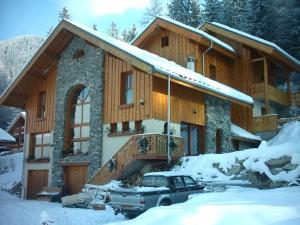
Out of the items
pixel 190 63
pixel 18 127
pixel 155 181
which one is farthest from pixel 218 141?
pixel 18 127

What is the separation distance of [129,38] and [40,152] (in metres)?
31.4

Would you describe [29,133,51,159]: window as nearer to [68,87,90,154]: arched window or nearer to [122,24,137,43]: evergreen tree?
[68,87,90,154]: arched window

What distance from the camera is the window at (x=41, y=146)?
82.4ft

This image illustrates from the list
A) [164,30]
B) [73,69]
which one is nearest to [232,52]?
[164,30]

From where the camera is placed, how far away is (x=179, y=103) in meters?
21.3

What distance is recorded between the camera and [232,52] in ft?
99.9

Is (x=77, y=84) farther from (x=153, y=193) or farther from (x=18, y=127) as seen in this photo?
(x=18, y=127)

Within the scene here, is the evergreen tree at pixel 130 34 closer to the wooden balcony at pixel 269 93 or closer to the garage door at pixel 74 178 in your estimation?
the wooden balcony at pixel 269 93

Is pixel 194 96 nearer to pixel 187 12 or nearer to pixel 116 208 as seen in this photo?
pixel 116 208

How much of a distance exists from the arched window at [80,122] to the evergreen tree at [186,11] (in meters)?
25.7

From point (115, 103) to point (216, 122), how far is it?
6.54 m

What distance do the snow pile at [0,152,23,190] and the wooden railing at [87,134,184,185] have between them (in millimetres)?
13321

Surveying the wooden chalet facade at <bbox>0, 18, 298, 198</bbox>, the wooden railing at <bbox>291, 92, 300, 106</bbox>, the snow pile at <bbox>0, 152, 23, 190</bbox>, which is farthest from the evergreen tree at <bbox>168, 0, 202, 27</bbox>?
the snow pile at <bbox>0, 152, 23, 190</bbox>

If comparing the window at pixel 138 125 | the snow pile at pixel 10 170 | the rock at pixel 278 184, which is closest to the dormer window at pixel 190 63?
the window at pixel 138 125
